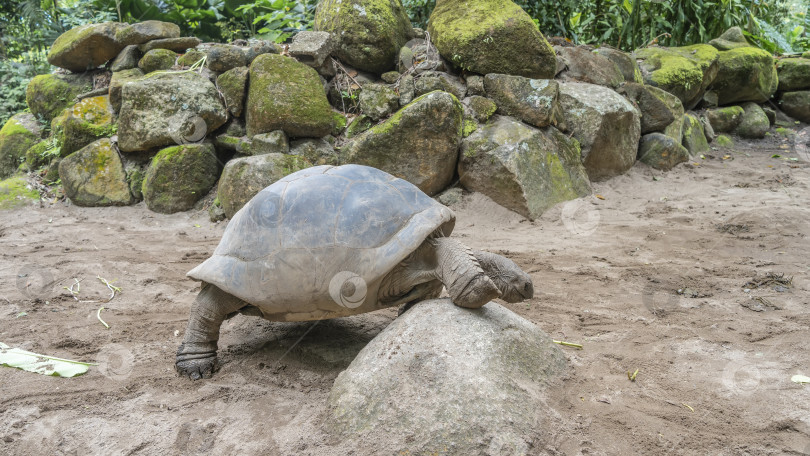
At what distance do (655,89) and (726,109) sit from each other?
83.3 inches

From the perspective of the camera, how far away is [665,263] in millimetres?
4262

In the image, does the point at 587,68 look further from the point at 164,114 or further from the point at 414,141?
the point at 164,114

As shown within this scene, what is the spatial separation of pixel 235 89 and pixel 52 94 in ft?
9.53

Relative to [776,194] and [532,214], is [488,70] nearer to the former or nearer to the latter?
[532,214]

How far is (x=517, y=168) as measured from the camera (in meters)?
5.64

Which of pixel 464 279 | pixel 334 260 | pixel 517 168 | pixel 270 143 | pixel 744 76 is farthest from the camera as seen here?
pixel 744 76

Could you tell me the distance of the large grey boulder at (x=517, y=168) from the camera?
5.67 meters

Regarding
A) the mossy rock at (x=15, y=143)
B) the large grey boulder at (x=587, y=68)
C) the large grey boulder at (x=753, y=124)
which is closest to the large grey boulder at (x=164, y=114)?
the mossy rock at (x=15, y=143)

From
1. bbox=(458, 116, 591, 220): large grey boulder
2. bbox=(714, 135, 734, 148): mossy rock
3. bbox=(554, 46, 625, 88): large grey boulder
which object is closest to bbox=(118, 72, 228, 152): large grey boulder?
bbox=(458, 116, 591, 220): large grey boulder

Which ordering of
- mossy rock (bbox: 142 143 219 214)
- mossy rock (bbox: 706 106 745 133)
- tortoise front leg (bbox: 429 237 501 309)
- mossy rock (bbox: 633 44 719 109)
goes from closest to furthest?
tortoise front leg (bbox: 429 237 501 309)
mossy rock (bbox: 142 143 219 214)
mossy rock (bbox: 633 44 719 109)
mossy rock (bbox: 706 106 745 133)

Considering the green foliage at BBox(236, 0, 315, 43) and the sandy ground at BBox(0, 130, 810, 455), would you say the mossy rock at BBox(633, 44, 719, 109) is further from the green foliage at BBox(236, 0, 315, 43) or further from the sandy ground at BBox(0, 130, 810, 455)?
the green foliage at BBox(236, 0, 315, 43)

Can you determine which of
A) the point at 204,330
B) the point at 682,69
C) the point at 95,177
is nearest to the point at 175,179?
the point at 95,177

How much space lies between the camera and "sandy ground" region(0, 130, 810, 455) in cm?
213

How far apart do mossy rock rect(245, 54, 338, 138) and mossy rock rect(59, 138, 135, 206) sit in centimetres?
163
